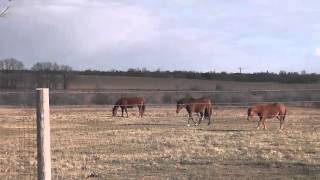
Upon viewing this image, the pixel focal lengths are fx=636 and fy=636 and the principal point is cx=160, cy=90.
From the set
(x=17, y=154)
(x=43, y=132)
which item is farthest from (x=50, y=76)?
(x=43, y=132)

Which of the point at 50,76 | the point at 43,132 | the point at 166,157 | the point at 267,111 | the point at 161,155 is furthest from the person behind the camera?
the point at 50,76

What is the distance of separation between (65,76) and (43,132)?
3230 inches

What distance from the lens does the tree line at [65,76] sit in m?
76.1

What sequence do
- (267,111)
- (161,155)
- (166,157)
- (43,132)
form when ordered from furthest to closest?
(267,111)
(161,155)
(166,157)
(43,132)

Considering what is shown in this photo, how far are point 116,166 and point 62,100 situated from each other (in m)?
19.9

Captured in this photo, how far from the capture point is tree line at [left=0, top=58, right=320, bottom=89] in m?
76.1

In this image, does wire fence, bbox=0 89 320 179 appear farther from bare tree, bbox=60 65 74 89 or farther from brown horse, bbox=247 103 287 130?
bare tree, bbox=60 65 74 89

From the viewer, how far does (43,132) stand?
741cm

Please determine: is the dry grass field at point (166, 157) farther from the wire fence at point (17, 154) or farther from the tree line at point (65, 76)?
the tree line at point (65, 76)

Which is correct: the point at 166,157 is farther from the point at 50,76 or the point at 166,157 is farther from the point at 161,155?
the point at 50,76

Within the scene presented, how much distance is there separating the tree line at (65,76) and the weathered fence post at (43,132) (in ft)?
187

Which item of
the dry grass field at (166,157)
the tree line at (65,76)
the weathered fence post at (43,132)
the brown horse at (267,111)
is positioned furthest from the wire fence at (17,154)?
the tree line at (65,76)

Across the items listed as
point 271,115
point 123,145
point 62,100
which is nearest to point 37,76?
point 62,100

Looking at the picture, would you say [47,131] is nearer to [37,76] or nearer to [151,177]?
[151,177]
